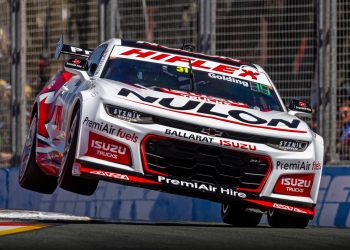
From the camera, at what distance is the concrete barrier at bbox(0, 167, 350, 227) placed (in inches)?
571

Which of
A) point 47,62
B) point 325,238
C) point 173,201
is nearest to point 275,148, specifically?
point 325,238

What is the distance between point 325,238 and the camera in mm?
8750

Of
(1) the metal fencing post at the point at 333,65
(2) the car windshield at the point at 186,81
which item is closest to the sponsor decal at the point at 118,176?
(2) the car windshield at the point at 186,81

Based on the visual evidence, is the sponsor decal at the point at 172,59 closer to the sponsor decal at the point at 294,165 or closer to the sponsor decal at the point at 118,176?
the sponsor decal at the point at 294,165

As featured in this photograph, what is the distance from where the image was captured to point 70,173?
10.5 m

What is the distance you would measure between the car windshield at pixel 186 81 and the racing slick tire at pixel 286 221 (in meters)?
1.06

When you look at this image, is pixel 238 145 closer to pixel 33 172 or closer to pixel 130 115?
pixel 130 115

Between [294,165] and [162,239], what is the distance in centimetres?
285

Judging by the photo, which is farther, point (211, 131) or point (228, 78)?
point (228, 78)

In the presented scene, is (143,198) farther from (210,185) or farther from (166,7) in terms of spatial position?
(210,185)

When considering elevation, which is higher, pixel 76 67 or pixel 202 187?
pixel 76 67

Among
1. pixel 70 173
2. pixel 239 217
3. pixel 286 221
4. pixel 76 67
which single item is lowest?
pixel 239 217

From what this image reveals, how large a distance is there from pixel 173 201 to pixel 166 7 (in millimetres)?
2933

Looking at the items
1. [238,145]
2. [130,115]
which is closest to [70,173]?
[130,115]
